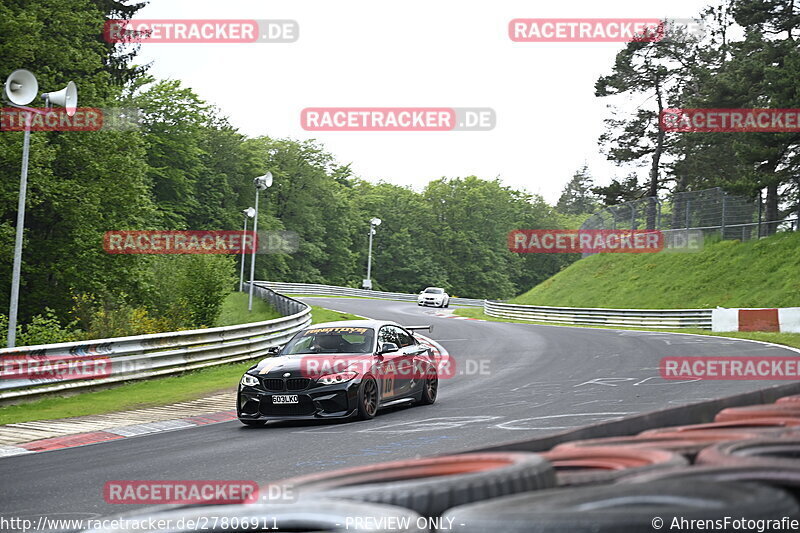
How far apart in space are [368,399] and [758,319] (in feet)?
78.6

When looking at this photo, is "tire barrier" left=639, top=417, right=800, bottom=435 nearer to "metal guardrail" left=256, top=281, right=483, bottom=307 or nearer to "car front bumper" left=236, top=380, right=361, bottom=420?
"car front bumper" left=236, top=380, right=361, bottom=420

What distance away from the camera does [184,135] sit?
71312mm

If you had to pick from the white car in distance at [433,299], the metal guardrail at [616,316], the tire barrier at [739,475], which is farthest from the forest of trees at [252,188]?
the tire barrier at [739,475]

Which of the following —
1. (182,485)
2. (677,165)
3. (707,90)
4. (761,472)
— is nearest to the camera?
(761,472)

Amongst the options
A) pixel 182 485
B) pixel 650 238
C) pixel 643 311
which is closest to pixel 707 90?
pixel 650 238

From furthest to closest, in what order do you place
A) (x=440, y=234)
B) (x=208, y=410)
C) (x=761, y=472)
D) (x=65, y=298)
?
1. (x=440, y=234)
2. (x=65, y=298)
3. (x=208, y=410)
4. (x=761, y=472)

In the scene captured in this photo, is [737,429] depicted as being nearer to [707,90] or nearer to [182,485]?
[182,485]

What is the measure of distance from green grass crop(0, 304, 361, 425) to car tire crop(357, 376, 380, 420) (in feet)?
14.3

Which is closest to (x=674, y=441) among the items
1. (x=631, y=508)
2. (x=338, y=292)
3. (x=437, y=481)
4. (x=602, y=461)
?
(x=602, y=461)

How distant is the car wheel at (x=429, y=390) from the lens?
14.5 meters

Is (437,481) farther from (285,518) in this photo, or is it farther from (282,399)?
(282,399)

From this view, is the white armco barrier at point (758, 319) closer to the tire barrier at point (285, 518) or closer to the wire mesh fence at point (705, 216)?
the wire mesh fence at point (705, 216)

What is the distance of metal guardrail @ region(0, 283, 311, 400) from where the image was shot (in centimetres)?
1427

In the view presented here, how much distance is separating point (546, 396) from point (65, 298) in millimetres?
23624
